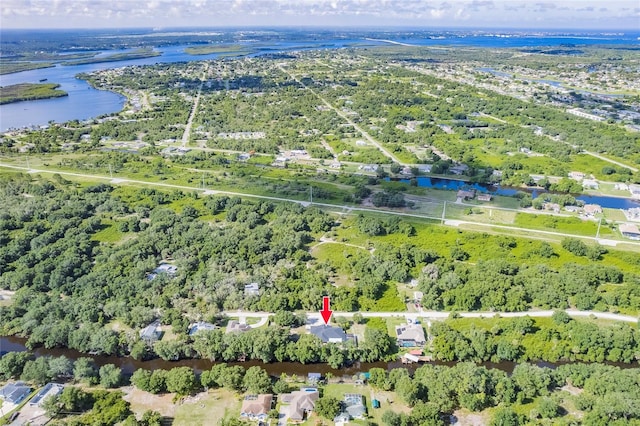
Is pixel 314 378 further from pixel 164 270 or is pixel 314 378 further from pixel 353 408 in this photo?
pixel 164 270

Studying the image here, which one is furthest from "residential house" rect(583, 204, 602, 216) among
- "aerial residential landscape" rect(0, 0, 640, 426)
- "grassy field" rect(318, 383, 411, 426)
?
"grassy field" rect(318, 383, 411, 426)

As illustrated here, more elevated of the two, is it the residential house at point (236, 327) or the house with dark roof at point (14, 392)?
the residential house at point (236, 327)

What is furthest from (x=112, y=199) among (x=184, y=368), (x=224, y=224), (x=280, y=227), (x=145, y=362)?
(x=184, y=368)

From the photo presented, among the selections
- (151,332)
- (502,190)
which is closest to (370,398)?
(151,332)

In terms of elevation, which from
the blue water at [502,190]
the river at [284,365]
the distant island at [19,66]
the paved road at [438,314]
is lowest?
the river at [284,365]

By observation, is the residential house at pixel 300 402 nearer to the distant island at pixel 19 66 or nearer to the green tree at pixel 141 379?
the green tree at pixel 141 379

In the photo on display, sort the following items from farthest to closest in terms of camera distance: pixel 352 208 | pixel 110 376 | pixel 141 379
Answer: pixel 352 208, pixel 110 376, pixel 141 379

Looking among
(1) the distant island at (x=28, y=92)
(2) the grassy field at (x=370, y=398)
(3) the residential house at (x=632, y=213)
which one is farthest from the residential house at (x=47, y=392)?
(1) the distant island at (x=28, y=92)
